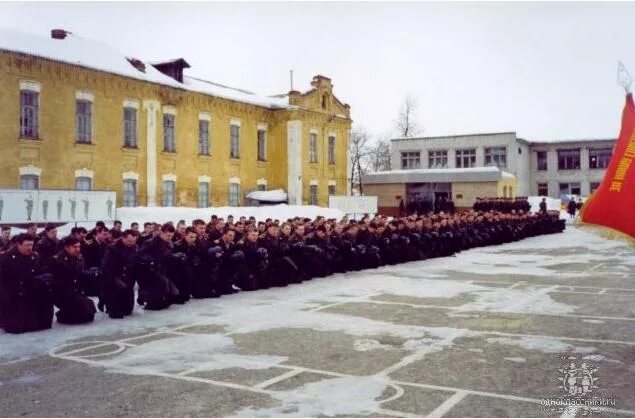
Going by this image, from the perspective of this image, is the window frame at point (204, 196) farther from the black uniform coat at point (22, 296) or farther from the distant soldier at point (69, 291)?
the black uniform coat at point (22, 296)

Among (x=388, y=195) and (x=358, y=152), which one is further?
(x=358, y=152)

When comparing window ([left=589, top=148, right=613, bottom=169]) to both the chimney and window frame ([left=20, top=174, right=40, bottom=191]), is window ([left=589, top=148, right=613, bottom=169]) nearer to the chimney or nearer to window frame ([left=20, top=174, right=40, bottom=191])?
the chimney

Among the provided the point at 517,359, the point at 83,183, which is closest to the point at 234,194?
the point at 83,183

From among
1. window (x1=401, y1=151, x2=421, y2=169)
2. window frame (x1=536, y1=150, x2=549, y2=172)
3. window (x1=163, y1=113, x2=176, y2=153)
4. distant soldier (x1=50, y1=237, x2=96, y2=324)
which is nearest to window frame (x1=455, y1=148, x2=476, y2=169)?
window (x1=401, y1=151, x2=421, y2=169)

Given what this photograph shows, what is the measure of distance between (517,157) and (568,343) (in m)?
58.7

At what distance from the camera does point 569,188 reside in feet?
223

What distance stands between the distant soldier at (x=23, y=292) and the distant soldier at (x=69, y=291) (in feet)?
1.02

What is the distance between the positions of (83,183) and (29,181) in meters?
2.56

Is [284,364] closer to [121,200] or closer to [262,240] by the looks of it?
[262,240]

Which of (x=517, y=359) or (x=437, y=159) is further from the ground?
(x=437, y=159)

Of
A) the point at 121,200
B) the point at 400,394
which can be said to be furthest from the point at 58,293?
the point at 121,200

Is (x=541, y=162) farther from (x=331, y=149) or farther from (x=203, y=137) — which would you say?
(x=203, y=137)

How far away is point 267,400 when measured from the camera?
6.47 m

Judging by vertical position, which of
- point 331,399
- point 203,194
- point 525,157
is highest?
point 525,157
